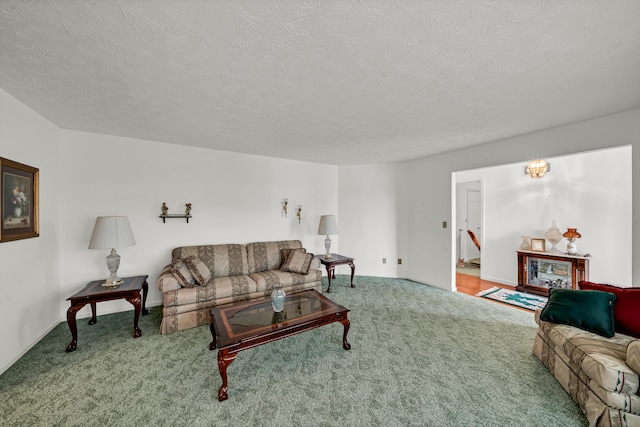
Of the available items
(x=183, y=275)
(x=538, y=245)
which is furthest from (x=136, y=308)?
(x=538, y=245)

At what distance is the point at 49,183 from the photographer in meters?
2.75

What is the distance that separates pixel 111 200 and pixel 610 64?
17.0 ft

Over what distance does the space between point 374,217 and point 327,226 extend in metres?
1.18

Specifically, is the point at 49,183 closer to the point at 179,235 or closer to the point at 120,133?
the point at 120,133

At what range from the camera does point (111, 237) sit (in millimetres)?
2730

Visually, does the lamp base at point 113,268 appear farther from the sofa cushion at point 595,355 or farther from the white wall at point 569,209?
the white wall at point 569,209

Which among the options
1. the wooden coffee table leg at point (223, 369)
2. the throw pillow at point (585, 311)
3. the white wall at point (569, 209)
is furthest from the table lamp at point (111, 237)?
the white wall at point (569, 209)

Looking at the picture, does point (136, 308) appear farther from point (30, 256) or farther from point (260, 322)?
point (260, 322)

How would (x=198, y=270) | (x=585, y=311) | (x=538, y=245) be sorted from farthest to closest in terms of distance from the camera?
(x=538, y=245)
(x=198, y=270)
(x=585, y=311)

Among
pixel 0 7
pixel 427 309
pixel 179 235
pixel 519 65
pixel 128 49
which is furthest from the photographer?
pixel 179 235

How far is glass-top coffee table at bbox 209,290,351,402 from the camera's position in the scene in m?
1.83

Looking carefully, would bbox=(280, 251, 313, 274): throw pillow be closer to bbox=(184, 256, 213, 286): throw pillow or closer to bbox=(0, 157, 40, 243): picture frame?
bbox=(184, 256, 213, 286): throw pillow

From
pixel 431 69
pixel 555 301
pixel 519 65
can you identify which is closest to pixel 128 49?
pixel 431 69

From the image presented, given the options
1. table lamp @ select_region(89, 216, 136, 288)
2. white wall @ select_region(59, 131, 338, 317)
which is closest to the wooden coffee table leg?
table lamp @ select_region(89, 216, 136, 288)
